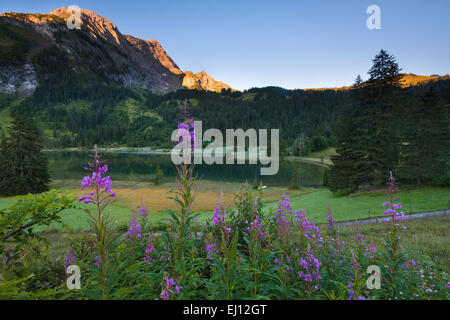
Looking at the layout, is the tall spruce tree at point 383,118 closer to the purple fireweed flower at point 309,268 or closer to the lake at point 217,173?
the lake at point 217,173

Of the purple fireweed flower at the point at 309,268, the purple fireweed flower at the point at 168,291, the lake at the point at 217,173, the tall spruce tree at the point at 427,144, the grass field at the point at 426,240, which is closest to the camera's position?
the purple fireweed flower at the point at 168,291

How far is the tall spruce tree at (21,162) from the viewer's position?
120ft

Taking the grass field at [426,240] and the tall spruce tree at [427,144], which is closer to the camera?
the grass field at [426,240]

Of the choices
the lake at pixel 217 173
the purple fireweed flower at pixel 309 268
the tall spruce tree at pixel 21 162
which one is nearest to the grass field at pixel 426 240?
the purple fireweed flower at pixel 309 268

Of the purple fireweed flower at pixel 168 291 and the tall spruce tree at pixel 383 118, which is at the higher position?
the tall spruce tree at pixel 383 118

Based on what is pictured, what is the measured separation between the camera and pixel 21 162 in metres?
38.0

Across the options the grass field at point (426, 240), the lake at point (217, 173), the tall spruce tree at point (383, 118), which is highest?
the tall spruce tree at point (383, 118)

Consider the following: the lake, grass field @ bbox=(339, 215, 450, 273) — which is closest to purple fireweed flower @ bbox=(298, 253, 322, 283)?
grass field @ bbox=(339, 215, 450, 273)

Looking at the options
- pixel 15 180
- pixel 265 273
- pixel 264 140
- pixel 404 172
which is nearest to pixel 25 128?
pixel 15 180

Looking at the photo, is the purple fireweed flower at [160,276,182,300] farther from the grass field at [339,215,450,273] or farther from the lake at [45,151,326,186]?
the lake at [45,151,326,186]

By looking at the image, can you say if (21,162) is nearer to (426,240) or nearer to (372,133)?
(426,240)

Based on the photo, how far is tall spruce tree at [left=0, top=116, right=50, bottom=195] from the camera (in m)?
36.5

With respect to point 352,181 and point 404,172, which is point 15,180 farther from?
point 404,172

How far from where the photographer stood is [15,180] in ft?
120
